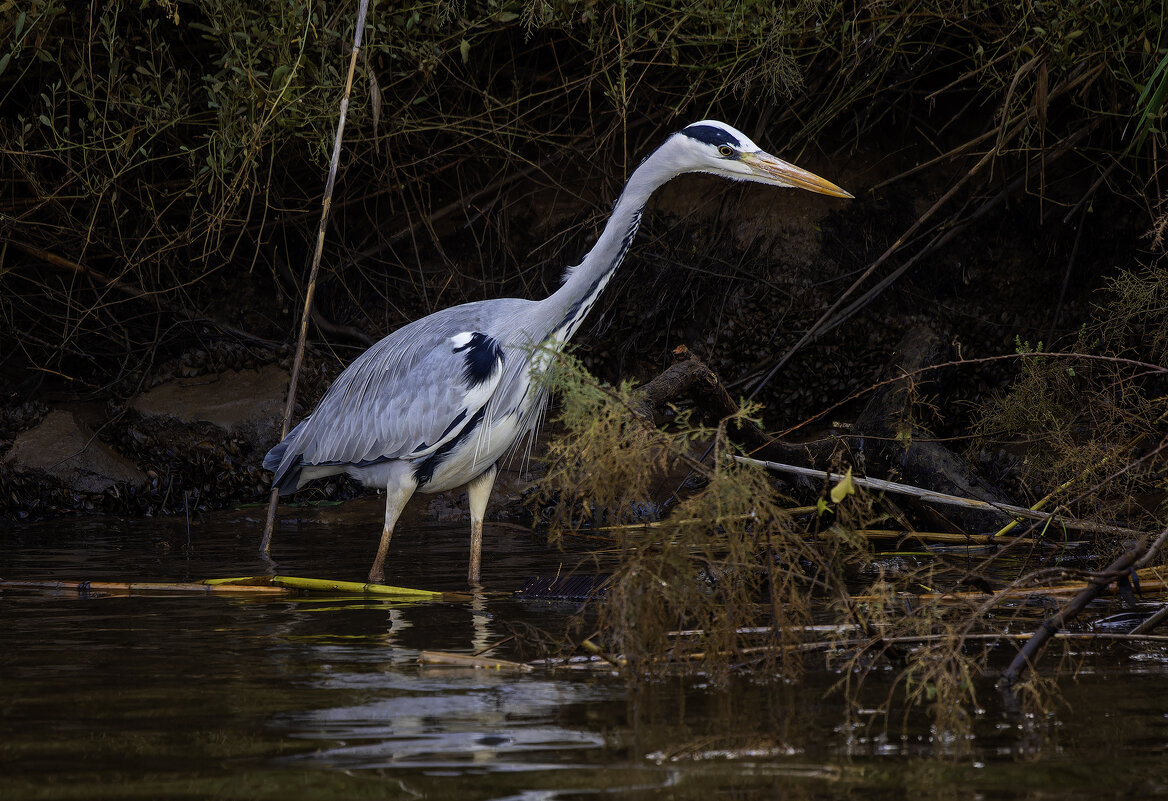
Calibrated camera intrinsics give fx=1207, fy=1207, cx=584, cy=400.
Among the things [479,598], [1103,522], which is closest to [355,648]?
[479,598]

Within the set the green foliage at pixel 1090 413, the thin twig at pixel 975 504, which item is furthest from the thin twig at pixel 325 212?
the green foliage at pixel 1090 413

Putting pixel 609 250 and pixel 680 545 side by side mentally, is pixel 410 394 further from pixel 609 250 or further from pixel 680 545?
pixel 680 545

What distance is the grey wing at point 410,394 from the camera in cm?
537

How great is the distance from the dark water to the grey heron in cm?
140

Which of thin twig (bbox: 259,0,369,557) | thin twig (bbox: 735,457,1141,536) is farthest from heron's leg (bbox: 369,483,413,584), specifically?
thin twig (bbox: 735,457,1141,536)

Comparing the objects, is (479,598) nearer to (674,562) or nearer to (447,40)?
(674,562)

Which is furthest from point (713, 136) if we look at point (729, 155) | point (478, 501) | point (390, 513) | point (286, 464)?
point (286, 464)

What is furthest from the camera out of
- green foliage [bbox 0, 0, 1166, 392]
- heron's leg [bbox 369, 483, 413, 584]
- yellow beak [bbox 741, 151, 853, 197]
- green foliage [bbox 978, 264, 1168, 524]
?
green foliage [bbox 0, 0, 1166, 392]

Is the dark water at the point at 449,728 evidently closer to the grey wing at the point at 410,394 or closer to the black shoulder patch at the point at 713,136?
the grey wing at the point at 410,394

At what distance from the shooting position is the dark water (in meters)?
2.26

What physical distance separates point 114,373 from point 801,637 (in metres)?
6.16

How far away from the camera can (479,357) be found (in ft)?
17.6

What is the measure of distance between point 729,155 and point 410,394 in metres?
1.78

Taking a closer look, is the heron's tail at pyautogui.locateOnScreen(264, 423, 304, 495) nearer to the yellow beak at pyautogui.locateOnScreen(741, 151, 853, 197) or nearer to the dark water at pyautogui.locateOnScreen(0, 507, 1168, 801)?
the dark water at pyautogui.locateOnScreen(0, 507, 1168, 801)
